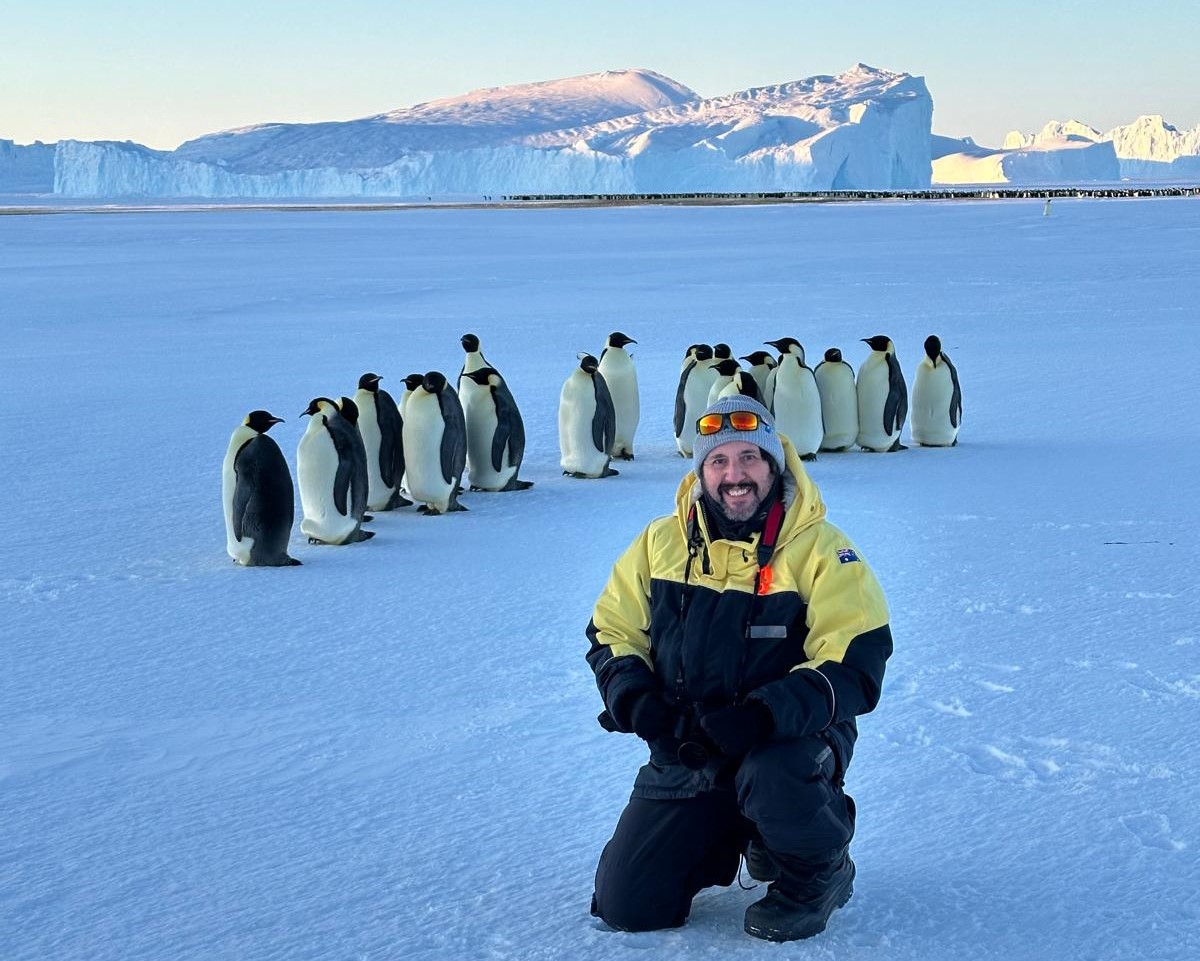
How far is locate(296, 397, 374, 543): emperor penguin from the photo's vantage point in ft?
15.2

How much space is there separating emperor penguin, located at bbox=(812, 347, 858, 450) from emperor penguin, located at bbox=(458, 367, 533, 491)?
5.04 feet

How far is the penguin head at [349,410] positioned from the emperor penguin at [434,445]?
0.39 metres

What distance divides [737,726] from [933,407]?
473cm

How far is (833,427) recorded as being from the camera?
636 cm

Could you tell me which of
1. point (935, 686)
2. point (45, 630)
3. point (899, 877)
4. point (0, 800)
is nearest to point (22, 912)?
point (0, 800)

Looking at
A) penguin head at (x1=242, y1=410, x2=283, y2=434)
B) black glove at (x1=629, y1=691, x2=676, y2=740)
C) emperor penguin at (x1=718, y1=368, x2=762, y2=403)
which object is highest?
emperor penguin at (x1=718, y1=368, x2=762, y2=403)

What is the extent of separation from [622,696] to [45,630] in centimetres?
225

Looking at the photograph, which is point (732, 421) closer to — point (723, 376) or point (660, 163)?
point (723, 376)

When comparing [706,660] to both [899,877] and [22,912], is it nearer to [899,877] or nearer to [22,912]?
[899,877]

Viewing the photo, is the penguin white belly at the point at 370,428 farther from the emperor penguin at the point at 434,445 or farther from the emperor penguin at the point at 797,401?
the emperor penguin at the point at 797,401

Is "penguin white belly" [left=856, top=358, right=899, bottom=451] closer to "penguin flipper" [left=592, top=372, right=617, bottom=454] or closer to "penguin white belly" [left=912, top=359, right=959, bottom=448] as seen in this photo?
"penguin white belly" [left=912, top=359, right=959, bottom=448]

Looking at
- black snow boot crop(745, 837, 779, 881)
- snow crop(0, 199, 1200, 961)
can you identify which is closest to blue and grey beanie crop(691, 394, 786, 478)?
black snow boot crop(745, 837, 779, 881)

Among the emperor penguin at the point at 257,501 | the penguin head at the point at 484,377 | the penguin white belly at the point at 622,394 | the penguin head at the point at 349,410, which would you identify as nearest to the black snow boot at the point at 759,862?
the emperor penguin at the point at 257,501

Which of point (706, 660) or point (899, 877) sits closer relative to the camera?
point (706, 660)
